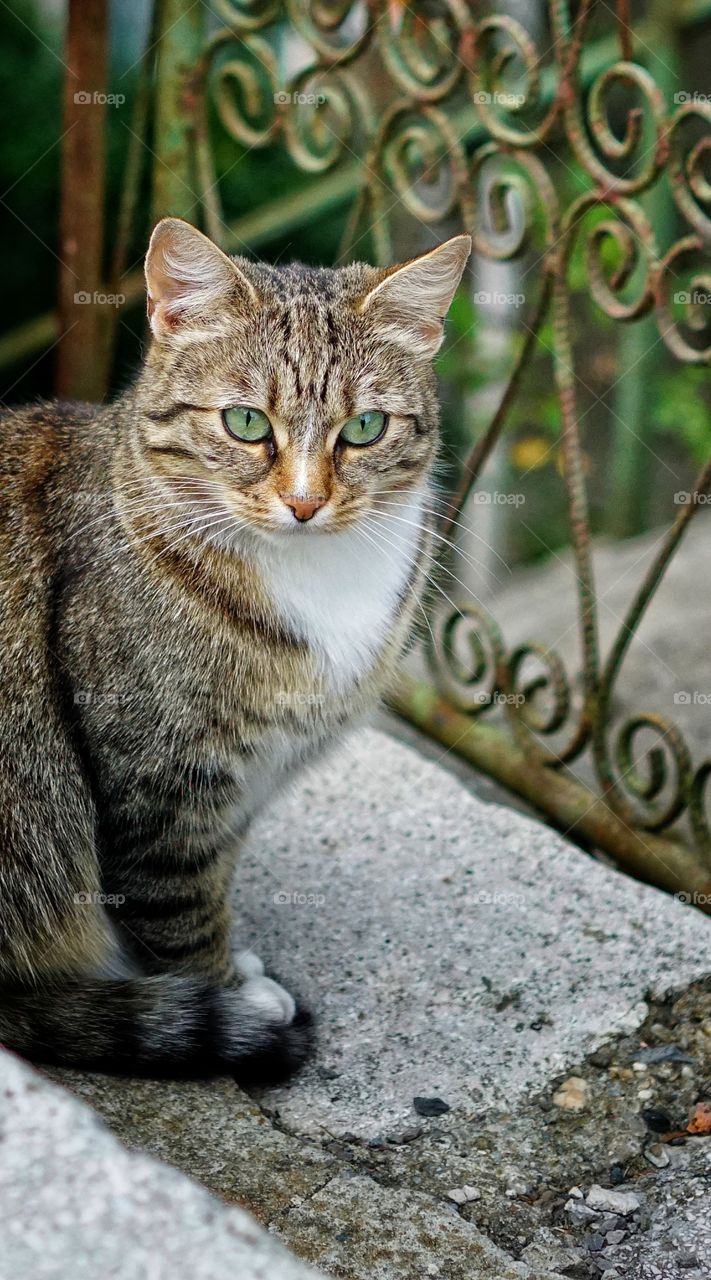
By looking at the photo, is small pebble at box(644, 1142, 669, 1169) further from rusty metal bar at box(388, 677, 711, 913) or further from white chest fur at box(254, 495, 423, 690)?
white chest fur at box(254, 495, 423, 690)

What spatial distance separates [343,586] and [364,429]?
265mm

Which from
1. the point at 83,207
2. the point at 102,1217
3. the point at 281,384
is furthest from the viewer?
the point at 83,207

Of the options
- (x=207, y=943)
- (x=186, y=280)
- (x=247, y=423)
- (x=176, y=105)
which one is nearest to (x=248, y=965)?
(x=207, y=943)

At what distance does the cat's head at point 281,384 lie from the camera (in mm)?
2105

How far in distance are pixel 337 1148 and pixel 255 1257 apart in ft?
3.09

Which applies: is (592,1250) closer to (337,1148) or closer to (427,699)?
(337,1148)

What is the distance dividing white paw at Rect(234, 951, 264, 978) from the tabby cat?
0.06 m

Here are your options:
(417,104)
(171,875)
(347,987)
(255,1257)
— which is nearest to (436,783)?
(347,987)

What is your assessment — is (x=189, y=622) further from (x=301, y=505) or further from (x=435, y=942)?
Answer: (x=435, y=942)

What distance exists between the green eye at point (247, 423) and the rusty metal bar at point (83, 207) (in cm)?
147

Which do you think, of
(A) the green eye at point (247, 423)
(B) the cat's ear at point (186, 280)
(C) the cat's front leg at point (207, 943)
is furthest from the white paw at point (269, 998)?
(B) the cat's ear at point (186, 280)

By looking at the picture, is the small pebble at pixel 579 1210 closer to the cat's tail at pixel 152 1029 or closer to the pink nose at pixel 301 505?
the cat's tail at pixel 152 1029

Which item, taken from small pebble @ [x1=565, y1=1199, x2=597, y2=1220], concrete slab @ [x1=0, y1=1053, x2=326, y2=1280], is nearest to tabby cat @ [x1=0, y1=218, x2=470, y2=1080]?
small pebble @ [x1=565, y1=1199, x2=597, y2=1220]

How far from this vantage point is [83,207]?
340 cm
